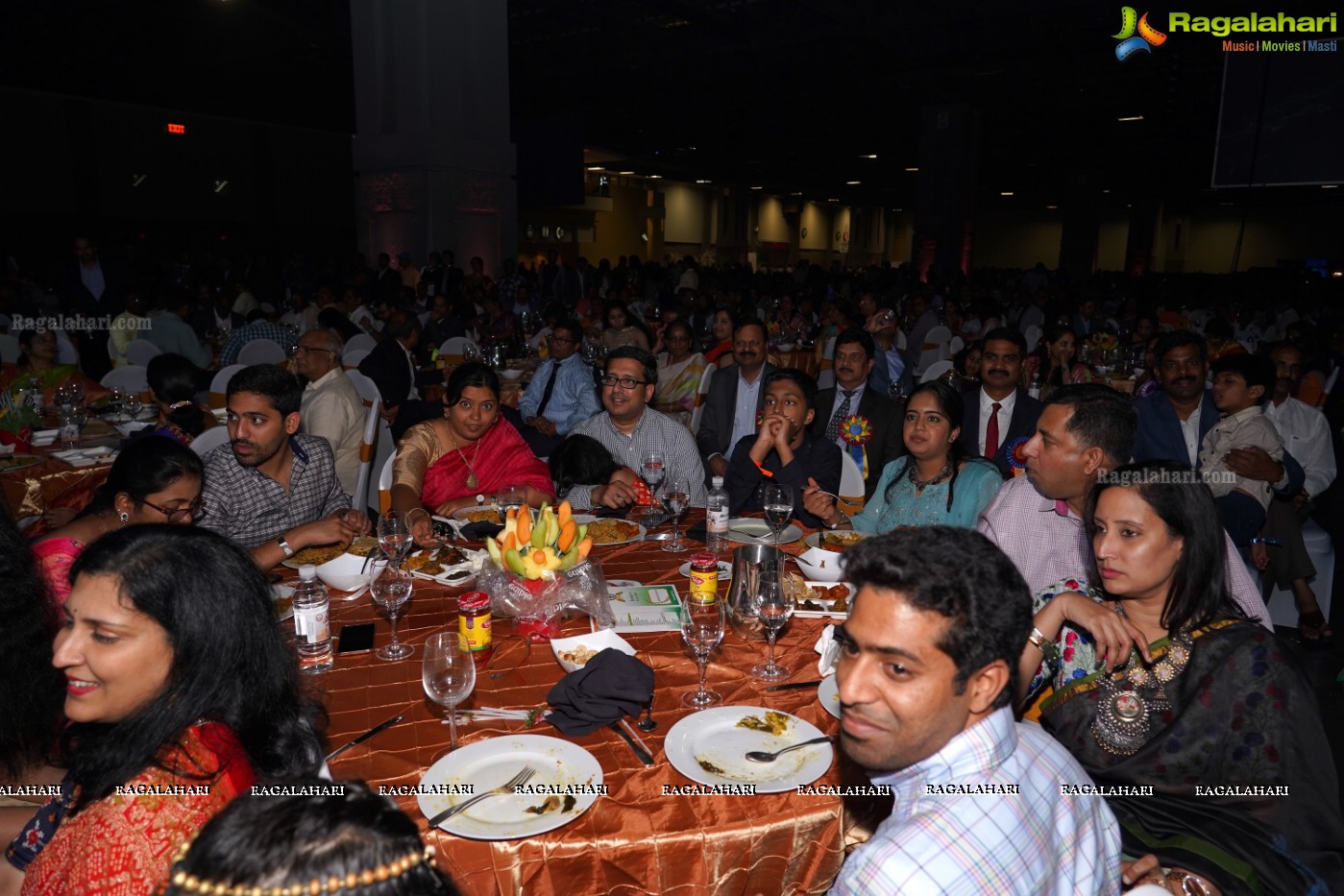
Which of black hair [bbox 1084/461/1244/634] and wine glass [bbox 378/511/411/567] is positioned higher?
black hair [bbox 1084/461/1244/634]

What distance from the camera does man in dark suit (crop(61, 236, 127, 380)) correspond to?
8602 mm

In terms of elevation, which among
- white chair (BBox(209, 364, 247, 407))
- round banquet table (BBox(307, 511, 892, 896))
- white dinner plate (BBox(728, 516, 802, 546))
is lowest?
round banquet table (BBox(307, 511, 892, 896))

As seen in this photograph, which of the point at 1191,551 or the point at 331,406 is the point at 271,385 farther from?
the point at 1191,551

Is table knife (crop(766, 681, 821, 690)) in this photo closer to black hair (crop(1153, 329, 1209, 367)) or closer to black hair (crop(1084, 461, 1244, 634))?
black hair (crop(1084, 461, 1244, 634))

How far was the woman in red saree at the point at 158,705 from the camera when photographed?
118 cm

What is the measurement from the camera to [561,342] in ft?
20.0

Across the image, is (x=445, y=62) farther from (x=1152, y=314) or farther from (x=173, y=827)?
(x=173, y=827)

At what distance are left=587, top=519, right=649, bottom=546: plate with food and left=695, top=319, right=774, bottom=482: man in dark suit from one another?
2355 millimetres

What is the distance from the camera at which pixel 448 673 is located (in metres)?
1.67

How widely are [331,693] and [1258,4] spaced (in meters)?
13.7

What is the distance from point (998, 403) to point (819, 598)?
2846mm

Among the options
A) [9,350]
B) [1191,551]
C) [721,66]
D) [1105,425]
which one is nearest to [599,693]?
[1191,551]

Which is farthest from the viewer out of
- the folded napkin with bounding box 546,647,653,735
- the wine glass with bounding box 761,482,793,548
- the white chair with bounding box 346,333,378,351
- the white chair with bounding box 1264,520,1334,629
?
the white chair with bounding box 346,333,378,351

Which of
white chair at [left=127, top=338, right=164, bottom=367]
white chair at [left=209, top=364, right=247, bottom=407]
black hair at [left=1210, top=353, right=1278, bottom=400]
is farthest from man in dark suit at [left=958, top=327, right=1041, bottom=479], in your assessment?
white chair at [left=127, top=338, right=164, bottom=367]
